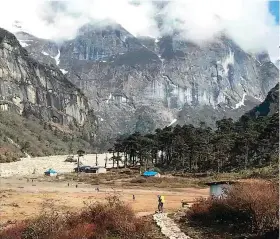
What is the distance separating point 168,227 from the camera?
34.2m

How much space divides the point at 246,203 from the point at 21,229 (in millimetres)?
15947

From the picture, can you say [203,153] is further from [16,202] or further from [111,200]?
[111,200]

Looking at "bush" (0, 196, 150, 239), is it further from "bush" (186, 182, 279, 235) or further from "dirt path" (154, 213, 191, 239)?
"bush" (186, 182, 279, 235)

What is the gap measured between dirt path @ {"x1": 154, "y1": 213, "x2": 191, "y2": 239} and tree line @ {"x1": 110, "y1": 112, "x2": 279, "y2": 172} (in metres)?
67.0

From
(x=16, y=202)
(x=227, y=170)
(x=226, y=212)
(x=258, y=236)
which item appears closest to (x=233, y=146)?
(x=227, y=170)

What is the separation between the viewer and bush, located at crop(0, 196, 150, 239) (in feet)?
99.4

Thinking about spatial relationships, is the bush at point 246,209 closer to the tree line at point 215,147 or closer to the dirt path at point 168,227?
the dirt path at point 168,227

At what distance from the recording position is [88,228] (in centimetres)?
3162

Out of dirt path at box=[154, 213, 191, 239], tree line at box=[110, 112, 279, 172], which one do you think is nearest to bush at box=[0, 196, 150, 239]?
dirt path at box=[154, 213, 191, 239]

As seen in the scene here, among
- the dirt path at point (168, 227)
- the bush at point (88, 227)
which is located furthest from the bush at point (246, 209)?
the bush at point (88, 227)

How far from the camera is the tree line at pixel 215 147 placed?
106 meters

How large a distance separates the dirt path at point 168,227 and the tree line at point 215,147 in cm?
6697

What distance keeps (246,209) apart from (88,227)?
11066mm

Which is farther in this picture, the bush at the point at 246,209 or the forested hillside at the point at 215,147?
the forested hillside at the point at 215,147
